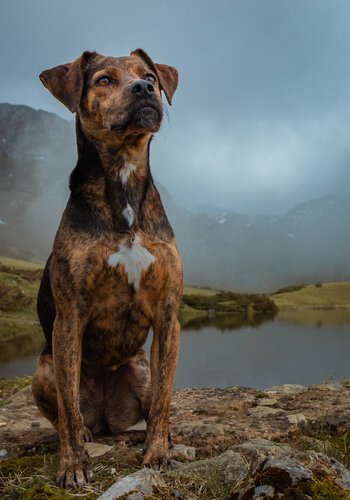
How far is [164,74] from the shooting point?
627 centimetres

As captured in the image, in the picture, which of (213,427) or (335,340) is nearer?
(213,427)

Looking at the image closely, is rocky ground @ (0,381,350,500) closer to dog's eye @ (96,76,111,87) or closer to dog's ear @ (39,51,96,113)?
dog's ear @ (39,51,96,113)

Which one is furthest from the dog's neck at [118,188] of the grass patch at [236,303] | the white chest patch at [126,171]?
the grass patch at [236,303]

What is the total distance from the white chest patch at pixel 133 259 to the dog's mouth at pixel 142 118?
1.15 m

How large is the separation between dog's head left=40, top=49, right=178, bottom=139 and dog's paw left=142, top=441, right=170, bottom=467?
313cm

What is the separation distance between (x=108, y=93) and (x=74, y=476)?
373 centimetres

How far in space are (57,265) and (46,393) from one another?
5.07ft

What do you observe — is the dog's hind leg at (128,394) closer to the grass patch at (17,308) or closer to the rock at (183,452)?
the rock at (183,452)

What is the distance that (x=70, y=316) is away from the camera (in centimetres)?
483

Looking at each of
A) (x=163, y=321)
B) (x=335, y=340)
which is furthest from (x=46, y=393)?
(x=335, y=340)

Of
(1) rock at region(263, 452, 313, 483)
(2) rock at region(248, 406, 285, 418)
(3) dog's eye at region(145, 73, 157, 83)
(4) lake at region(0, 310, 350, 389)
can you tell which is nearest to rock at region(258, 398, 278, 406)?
(2) rock at region(248, 406, 285, 418)

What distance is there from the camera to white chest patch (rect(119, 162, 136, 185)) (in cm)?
527

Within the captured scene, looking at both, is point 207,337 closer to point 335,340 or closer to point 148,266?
point 335,340

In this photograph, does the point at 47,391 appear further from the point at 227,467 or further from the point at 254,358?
the point at 254,358
